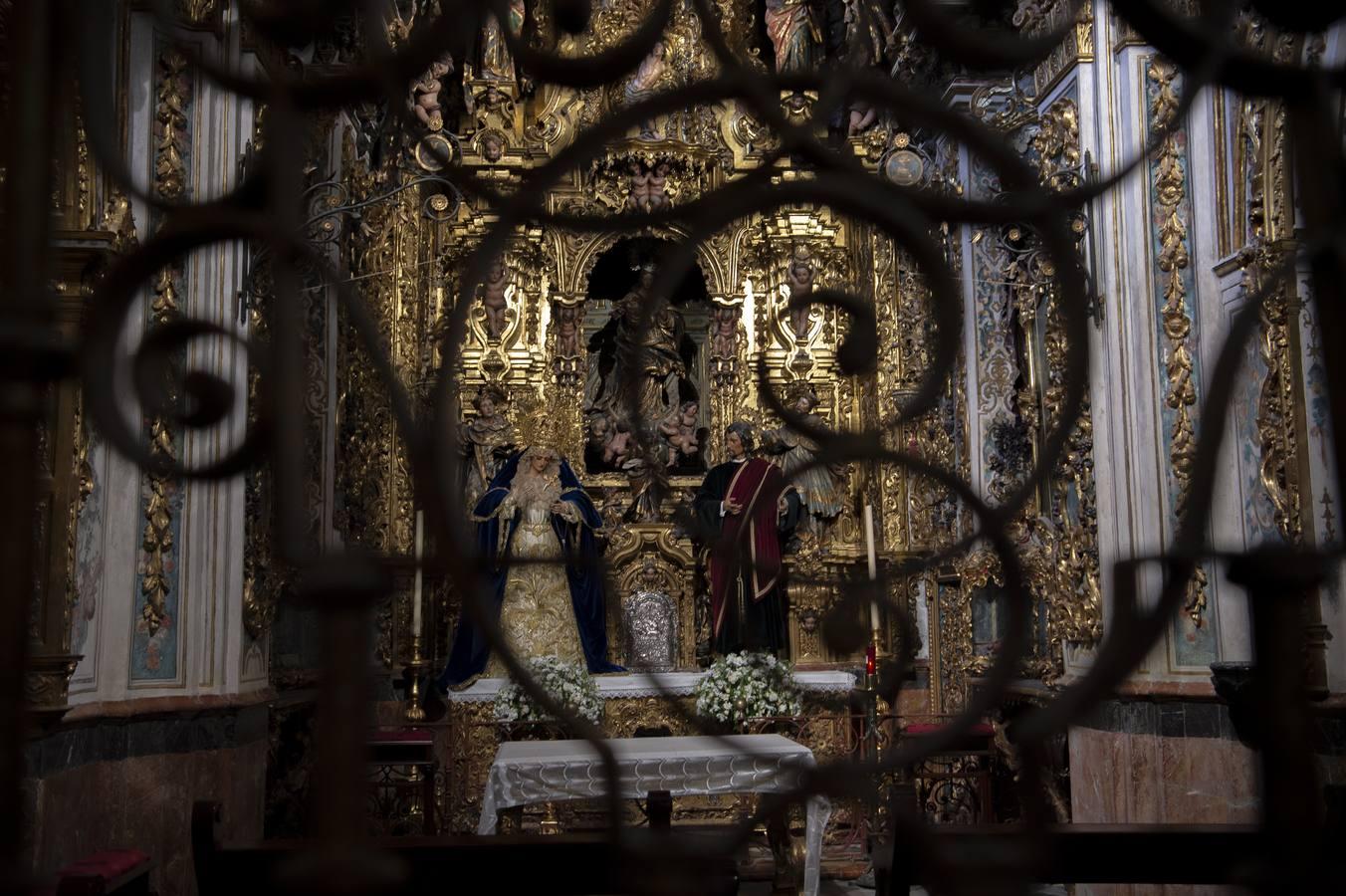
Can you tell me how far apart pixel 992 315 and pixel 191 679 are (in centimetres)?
680

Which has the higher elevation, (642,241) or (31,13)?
(642,241)

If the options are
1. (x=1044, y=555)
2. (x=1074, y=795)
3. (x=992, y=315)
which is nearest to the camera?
(x=1074, y=795)

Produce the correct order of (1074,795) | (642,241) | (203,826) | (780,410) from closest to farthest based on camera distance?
(780,410)
(203,826)
(1074,795)
(642,241)

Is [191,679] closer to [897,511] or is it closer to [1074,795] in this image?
[1074,795]

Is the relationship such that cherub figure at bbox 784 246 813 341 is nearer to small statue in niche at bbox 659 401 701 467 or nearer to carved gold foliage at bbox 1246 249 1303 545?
small statue in niche at bbox 659 401 701 467

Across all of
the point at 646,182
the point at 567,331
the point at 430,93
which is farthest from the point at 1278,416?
the point at 430,93

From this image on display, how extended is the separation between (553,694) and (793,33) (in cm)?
735

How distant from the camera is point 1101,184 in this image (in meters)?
1.16

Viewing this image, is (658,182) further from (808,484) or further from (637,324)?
(637,324)

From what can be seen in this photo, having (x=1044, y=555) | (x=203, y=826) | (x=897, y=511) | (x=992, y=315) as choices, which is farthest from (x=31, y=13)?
(x=897, y=511)

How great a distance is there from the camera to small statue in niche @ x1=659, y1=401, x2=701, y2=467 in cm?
1198

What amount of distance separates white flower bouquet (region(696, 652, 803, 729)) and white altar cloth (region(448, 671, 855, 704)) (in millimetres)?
969

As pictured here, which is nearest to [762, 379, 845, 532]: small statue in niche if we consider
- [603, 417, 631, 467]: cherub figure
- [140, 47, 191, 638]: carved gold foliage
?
[603, 417, 631, 467]: cherub figure

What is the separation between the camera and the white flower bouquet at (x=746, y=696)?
8.29 m
